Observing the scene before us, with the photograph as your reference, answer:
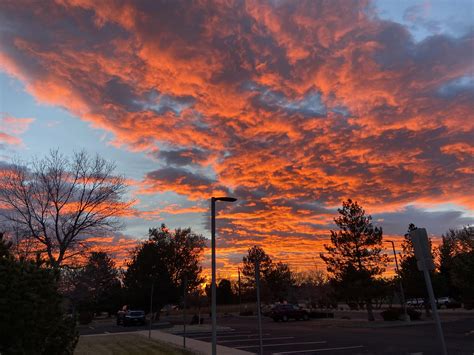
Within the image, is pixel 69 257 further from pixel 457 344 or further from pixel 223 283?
pixel 223 283

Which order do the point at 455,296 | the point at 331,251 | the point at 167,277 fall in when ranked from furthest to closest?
the point at 455,296, the point at 167,277, the point at 331,251

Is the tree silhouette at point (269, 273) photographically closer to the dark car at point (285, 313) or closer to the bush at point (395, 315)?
the dark car at point (285, 313)

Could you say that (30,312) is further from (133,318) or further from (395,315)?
(133,318)

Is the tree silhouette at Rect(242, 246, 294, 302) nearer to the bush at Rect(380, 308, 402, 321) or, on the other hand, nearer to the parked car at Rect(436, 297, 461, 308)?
the parked car at Rect(436, 297, 461, 308)

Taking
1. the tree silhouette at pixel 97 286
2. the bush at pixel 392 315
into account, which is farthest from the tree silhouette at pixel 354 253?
the tree silhouette at pixel 97 286

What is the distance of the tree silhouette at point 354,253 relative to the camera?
107 feet

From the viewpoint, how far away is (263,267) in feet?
213

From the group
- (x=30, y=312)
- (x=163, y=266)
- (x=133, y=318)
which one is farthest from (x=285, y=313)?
(x=30, y=312)

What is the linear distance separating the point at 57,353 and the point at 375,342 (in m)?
15.5

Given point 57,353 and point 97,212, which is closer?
point 57,353

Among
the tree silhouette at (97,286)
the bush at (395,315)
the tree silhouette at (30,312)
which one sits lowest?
the bush at (395,315)

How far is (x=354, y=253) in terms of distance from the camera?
1319 inches

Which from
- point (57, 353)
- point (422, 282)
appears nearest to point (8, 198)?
point (57, 353)

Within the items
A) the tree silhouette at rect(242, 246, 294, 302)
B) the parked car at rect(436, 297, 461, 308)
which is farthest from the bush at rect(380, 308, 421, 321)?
the tree silhouette at rect(242, 246, 294, 302)
